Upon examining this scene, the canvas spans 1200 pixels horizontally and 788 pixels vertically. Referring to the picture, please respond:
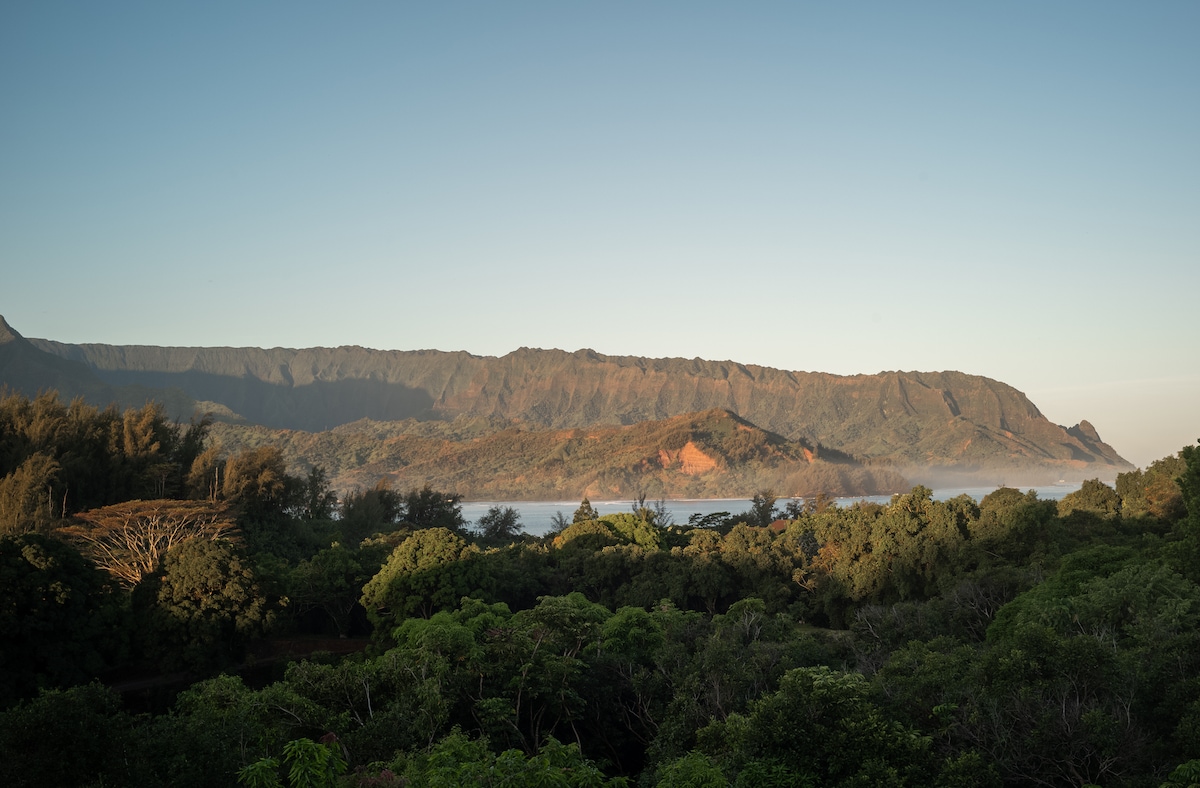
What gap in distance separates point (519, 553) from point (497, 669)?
26.8 meters

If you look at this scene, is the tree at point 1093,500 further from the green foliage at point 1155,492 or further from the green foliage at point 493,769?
the green foliage at point 493,769

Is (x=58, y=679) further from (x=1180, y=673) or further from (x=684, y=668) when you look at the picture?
(x=1180, y=673)

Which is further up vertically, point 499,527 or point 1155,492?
point 1155,492

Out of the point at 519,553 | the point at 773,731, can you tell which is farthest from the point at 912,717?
the point at 519,553

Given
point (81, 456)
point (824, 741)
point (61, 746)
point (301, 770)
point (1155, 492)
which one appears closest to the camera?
point (301, 770)

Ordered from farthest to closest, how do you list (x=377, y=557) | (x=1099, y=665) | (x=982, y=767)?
(x=377, y=557) < (x=1099, y=665) < (x=982, y=767)

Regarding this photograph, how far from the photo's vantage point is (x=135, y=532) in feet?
123

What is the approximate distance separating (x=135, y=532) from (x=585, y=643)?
23047 millimetres

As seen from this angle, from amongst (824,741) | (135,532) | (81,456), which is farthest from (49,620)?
(81,456)

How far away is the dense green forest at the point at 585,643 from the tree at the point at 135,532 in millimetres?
170

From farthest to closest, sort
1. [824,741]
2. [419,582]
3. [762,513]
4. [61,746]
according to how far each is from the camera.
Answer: [762,513]
[419,582]
[824,741]
[61,746]

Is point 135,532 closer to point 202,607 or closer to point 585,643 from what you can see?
point 202,607

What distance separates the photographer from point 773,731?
14.7m

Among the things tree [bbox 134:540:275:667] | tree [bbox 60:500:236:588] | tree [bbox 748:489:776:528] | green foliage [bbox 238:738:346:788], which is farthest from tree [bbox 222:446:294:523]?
green foliage [bbox 238:738:346:788]
